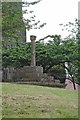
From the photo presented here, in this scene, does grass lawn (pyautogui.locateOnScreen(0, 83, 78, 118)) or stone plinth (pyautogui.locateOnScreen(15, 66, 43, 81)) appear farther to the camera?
stone plinth (pyautogui.locateOnScreen(15, 66, 43, 81))

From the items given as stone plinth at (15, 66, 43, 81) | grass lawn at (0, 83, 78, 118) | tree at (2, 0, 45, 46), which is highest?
tree at (2, 0, 45, 46)

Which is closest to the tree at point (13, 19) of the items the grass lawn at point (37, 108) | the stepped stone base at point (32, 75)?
the grass lawn at point (37, 108)

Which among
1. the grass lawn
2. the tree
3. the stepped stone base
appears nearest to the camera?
the grass lawn

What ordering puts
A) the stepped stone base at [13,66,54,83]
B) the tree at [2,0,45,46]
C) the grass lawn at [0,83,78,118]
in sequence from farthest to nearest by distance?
the stepped stone base at [13,66,54,83]
the tree at [2,0,45,46]
the grass lawn at [0,83,78,118]

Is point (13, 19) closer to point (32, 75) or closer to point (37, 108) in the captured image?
point (37, 108)

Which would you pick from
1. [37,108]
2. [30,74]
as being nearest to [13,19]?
[37,108]

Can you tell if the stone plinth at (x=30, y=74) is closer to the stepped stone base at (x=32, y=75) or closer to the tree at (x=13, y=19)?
the stepped stone base at (x=32, y=75)

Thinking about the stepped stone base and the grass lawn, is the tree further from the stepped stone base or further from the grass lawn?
the stepped stone base

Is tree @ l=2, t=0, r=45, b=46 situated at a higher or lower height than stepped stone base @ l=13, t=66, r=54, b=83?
higher

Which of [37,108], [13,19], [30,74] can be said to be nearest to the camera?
[37,108]

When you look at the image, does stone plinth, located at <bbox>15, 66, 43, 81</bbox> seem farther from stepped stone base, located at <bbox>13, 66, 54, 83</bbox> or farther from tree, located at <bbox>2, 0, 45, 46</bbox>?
tree, located at <bbox>2, 0, 45, 46</bbox>

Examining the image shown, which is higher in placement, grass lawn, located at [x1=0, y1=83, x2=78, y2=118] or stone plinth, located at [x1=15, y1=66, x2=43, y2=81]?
stone plinth, located at [x1=15, y1=66, x2=43, y2=81]

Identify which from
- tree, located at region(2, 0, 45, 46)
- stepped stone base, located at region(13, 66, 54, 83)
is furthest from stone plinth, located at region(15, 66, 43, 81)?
tree, located at region(2, 0, 45, 46)

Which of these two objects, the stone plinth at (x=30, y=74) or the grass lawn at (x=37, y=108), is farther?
the stone plinth at (x=30, y=74)
